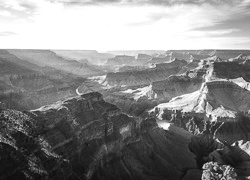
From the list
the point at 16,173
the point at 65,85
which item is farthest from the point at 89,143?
the point at 65,85

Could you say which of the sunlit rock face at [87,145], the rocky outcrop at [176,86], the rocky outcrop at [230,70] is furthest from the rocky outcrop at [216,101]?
the sunlit rock face at [87,145]

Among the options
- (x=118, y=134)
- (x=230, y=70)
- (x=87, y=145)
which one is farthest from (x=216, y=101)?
(x=87, y=145)

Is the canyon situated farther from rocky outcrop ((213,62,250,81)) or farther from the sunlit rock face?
rocky outcrop ((213,62,250,81))

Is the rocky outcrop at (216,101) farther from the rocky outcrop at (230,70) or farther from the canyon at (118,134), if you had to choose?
the rocky outcrop at (230,70)

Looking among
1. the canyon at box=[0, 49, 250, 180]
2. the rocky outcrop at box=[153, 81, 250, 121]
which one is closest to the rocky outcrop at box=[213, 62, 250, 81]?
the canyon at box=[0, 49, 250, 180]

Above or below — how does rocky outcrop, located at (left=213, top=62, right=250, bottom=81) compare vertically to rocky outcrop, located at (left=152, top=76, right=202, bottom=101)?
above

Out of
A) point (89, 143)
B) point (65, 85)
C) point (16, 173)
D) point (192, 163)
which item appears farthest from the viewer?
point (65, 85)

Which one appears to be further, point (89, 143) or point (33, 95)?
point (33, 95)

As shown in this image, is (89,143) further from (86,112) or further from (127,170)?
(127,170)
